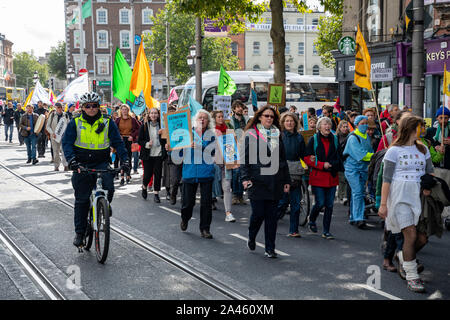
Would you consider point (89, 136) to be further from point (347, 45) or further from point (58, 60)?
point (58, 60)

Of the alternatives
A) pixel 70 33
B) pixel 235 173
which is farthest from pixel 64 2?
pixel 235 173

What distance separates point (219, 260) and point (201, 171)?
69.8 inches

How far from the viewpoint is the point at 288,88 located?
35.5 metres

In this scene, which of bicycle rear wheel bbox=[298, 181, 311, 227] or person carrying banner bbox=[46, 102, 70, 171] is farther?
person carrying banner bbox=[46, 102, 70, 171]

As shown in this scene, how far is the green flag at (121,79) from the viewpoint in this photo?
55.4 feet

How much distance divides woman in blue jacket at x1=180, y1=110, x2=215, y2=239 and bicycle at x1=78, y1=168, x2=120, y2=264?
176 centimetres

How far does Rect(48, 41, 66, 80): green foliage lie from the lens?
89062 mm

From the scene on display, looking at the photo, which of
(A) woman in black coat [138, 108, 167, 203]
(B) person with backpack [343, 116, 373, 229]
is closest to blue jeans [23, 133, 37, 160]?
(A) woman in black coat [138, 108, 167, 203]

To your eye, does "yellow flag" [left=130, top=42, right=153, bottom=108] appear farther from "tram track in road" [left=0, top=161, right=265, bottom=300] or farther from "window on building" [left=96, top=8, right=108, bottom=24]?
"window on building" [left=96, top=8, right=108, bottom=24]

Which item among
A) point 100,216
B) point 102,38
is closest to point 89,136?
point 100,216
